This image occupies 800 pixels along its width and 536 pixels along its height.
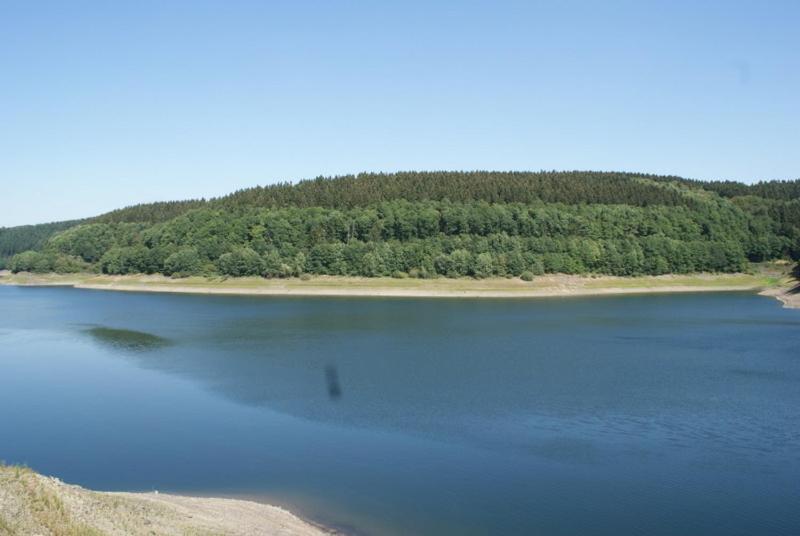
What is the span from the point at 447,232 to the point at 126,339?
60917 mm

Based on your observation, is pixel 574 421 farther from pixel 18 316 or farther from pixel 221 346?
pixel 18 316

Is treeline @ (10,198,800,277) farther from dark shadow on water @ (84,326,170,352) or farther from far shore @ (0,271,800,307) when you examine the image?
dark shadow on water @ (84,326,170,352)

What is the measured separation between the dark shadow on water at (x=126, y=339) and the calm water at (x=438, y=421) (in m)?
0.31

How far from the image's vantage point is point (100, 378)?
153 feet

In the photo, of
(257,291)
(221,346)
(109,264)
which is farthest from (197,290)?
(221,346)

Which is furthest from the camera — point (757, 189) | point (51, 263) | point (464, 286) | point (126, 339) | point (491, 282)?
point (757, 189)

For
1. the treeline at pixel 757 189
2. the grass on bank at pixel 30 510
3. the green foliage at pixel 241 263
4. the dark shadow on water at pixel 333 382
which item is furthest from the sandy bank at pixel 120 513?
the treeline at pixel 757 189

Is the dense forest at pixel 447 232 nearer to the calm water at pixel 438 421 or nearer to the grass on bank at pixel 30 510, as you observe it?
the calm water at pixel 438 421

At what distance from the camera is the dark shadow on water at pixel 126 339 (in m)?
Result: 59.4

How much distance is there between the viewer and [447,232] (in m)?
114

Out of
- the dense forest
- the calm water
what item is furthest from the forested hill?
the calm water

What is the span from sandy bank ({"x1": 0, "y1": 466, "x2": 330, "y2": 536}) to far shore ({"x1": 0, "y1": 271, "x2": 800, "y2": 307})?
77.3 metres

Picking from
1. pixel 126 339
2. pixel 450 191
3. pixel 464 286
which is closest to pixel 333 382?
pixel 126 339

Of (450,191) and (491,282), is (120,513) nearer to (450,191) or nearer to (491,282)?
(491,282)
